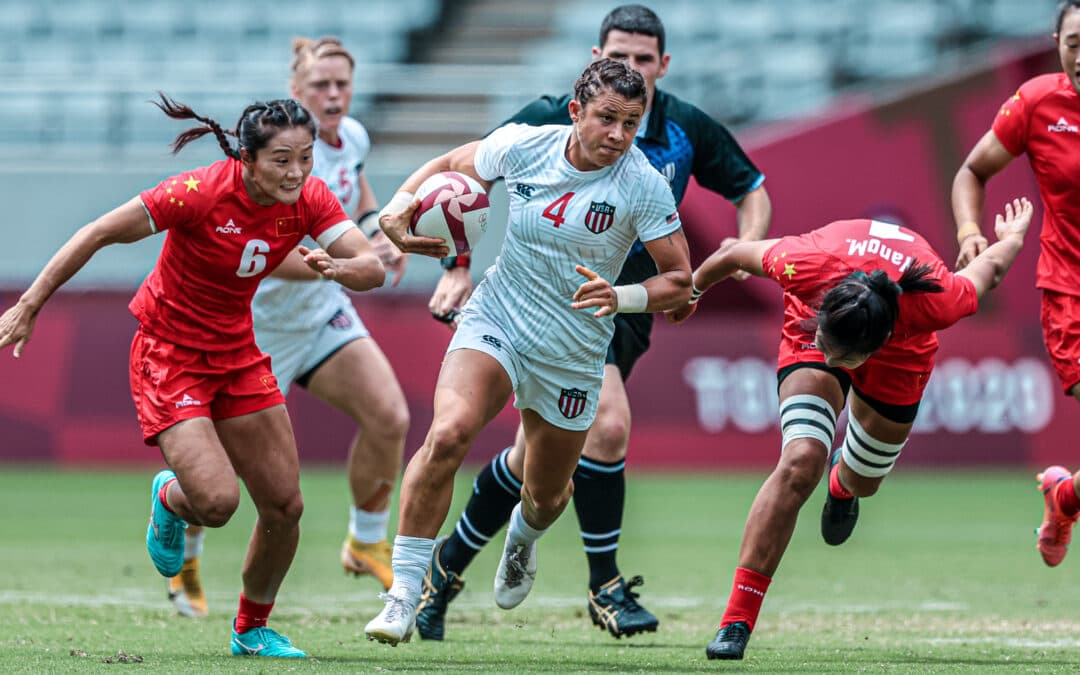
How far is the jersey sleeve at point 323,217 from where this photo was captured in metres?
6.02

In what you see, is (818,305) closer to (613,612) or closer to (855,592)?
(613,612)

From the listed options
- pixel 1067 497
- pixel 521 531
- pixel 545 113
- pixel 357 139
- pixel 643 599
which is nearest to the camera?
pixel 521 531

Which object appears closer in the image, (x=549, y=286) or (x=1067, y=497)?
(x=549, y=286)

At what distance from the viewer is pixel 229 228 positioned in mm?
5895

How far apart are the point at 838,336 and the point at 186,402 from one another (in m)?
2.53

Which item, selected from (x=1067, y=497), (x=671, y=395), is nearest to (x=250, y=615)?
(x=1067, y=497)

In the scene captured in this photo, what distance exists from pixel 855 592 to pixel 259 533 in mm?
3752

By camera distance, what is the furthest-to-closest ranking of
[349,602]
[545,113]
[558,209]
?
[349,602], [545,113], [558,209]

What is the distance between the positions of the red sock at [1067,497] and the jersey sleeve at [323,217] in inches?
133

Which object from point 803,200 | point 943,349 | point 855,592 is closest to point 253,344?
point 855,592

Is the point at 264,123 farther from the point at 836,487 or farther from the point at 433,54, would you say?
the point at 433,54

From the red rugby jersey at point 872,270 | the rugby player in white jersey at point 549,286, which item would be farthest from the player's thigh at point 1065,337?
the rugby player in white jersey at point 549,286

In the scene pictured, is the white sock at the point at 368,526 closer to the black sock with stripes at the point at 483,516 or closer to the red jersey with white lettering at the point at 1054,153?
the black sock with stripes at the point at 483,516

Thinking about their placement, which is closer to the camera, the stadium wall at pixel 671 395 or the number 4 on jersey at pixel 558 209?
the number 4 on jersey at pixel 558 209
